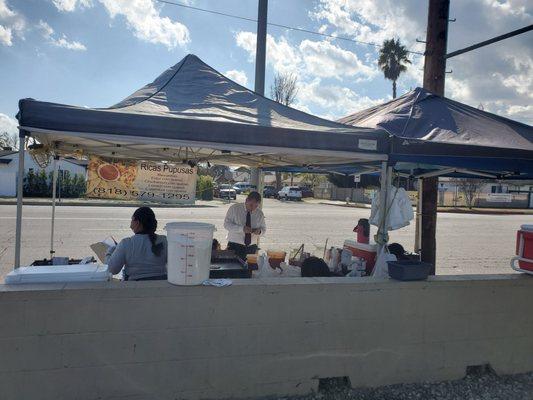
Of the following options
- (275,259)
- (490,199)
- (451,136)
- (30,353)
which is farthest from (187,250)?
(490,199)

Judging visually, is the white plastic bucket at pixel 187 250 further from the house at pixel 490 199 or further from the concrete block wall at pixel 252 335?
the house at pixel 490 199

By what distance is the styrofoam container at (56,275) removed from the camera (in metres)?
3.07

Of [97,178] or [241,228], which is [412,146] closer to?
[241,228]

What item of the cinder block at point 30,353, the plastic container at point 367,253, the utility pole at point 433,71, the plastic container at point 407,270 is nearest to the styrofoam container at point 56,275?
the cinder block at point 30,353

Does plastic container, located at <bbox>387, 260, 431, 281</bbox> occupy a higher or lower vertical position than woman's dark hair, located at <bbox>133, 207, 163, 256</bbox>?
lower

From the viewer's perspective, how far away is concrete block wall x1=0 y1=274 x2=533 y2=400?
9.78 feet

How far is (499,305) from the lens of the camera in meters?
4.04

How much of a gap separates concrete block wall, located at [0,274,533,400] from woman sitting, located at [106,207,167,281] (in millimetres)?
607

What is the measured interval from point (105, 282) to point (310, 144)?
2.09 meters

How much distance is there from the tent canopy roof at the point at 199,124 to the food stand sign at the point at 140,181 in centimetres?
32

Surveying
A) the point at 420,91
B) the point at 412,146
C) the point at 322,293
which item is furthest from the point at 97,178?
the point at 420,91

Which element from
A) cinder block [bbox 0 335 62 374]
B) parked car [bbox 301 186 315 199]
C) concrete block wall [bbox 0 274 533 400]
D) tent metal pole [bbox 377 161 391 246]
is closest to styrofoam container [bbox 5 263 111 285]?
concrete block wall [bbox 0 274 533 400]

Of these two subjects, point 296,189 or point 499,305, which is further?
point 296,189

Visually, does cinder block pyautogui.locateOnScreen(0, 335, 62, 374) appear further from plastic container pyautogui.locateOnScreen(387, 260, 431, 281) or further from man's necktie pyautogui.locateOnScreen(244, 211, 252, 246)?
man's necktie pyautogui.locateOnScreen(244, 211, 252, 246)
